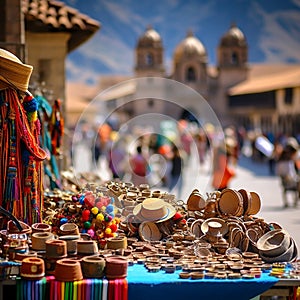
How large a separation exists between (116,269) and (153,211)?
Result: 1193mm

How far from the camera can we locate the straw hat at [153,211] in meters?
6.05

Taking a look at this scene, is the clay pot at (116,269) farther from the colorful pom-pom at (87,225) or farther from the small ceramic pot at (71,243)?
the colorful pom-pom at (87,225)

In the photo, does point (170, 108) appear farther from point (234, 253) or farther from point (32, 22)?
point (234, 253)

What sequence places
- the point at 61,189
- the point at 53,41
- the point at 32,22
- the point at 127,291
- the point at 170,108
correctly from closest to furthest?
the point at 127,291 → the point at 61,189 → the point at 32,22 → the point at 53,41 → the point at 170,108

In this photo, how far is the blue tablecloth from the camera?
16.1 feet

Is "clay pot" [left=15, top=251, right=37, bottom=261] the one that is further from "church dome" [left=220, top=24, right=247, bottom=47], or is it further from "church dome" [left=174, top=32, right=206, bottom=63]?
"church dome" [left=220, top=24, right=247, bottom=47]

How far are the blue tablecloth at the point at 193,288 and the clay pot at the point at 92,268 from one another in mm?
194

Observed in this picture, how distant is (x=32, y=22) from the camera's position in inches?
488

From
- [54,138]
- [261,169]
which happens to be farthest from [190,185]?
[54,138]

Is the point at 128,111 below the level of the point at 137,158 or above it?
above

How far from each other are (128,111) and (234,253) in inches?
2865

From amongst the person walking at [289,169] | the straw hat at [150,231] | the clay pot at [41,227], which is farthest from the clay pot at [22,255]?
the person walking at [289,169]

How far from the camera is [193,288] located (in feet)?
16.3

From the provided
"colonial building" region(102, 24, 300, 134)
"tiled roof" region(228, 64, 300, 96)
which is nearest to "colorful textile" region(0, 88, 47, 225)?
"tiled roof" region(228, 64, 300, 96)
